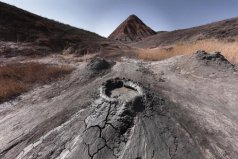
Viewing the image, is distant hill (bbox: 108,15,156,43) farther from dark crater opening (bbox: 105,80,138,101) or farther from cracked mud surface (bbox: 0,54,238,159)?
dark crater opening (bbox: 105,80,138,101)

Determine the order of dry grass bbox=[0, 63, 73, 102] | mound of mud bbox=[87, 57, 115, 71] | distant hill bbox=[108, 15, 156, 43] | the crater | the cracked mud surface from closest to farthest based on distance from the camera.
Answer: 1. the cracked mud surface
2. the crater
3. mound of mud bbox=[87, 57, 115, 71]
4. dry grass bbox=[0, 63, 73, 102]
5. distant hill bbox=[108, 15, 156, 43]

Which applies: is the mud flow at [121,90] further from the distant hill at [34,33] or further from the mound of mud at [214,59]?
the distant hill at [34,33]

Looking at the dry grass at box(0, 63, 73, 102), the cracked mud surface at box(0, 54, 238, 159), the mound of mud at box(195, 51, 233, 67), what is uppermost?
the mound of mud at box(195, 51, 233, 67)

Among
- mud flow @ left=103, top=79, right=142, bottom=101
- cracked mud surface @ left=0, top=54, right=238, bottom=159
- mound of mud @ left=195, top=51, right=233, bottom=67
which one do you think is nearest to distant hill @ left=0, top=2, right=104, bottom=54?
mound of mud @ left=195, top=51, right=233, bottom=67

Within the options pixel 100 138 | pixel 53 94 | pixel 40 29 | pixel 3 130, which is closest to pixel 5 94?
pixel 53 94

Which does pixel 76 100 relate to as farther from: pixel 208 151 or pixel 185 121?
pixel 208 151

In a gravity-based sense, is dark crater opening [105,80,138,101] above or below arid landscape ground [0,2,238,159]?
above

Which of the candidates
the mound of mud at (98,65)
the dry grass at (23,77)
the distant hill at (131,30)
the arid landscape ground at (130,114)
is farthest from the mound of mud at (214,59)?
the distant hill at (131,30)
